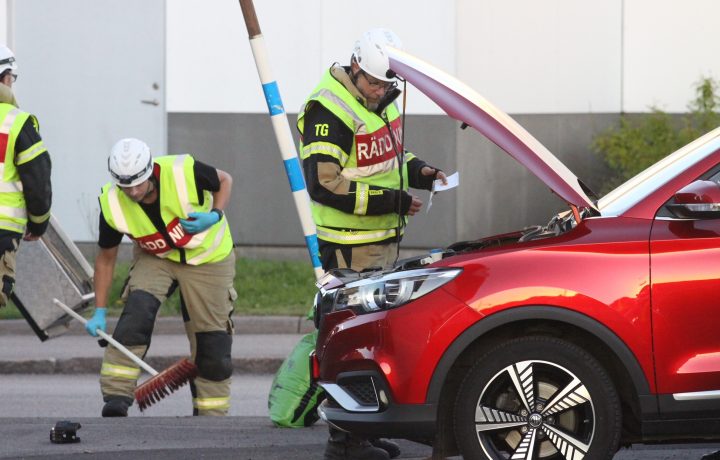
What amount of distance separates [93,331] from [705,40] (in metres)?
8.34

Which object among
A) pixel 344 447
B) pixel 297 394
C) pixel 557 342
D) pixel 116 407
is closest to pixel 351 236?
pixel 297 394

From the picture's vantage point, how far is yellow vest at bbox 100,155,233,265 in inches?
317

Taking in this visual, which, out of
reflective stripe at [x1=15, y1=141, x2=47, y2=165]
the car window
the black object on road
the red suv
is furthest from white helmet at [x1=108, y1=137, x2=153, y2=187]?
the car window

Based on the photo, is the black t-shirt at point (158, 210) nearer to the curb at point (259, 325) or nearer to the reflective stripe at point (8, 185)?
the reflective stripe at point (8, 185)

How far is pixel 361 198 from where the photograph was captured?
7.31m

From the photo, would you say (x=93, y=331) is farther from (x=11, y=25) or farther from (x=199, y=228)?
(x=11, y=25)

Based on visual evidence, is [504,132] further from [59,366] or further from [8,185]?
[59,366]

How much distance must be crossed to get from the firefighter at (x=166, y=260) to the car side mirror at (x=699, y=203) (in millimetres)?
3276

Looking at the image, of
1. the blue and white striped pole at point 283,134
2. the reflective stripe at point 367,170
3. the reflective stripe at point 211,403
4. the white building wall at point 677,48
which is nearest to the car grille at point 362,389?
the reflective stripe at point 367,170

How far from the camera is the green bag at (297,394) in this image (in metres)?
7.29

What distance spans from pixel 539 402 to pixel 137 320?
3116 millimetres

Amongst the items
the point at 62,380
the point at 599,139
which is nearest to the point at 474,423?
the point at 62,380

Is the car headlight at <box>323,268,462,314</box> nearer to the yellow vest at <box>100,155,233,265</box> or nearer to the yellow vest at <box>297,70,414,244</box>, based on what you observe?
the yellow vest at <box>297,70,414,244</box>

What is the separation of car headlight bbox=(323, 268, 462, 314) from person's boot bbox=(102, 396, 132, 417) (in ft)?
8.29
